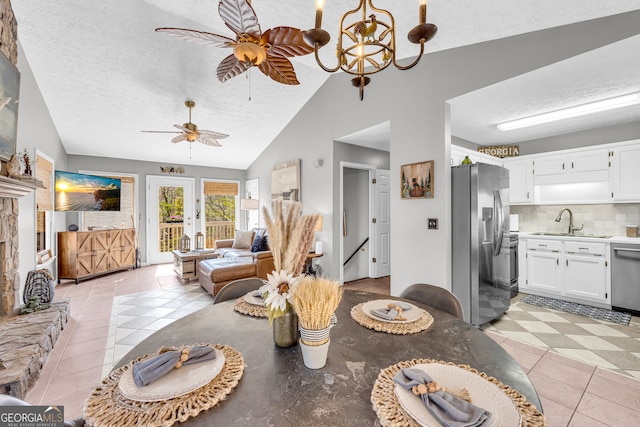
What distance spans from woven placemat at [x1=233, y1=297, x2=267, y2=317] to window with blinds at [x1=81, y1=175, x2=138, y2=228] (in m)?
5.56

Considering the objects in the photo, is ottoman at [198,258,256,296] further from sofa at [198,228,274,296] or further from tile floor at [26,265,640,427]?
tile floor at [26,265,640,427]

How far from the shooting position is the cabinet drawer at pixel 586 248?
321cm

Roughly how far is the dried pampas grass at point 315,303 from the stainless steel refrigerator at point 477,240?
237cm

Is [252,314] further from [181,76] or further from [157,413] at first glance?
[181,76]

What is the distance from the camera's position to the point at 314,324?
2.71 feet

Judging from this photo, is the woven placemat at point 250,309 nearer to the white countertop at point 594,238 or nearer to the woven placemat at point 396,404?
the woven placemat at point 396,404

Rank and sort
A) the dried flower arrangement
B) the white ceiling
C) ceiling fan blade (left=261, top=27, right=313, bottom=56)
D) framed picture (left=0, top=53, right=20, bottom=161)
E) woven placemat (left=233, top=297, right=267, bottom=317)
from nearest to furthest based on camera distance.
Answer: the dried flower arrangement, woven placemat (left=233, top=297, right=267, bottom=317), ceiling fan blade (left=261, top=27, right=313, bottom=56), the white ceiling, framed picture (left=0, top=53, right=20, bottom=161)

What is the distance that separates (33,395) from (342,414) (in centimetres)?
240

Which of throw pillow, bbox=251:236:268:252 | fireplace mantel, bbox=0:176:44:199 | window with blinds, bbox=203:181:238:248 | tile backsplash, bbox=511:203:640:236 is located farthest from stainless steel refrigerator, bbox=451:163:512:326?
window with blinds, bbox=203:181:238:248

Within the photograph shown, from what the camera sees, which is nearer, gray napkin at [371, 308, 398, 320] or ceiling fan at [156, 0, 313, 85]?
gray napkin at [371, 308, 398, 320]

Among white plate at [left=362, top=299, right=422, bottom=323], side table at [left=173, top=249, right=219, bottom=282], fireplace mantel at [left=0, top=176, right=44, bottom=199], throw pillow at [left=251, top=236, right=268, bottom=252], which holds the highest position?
fireplace mantel at [left=0, top=176, right=44, bottom=199]

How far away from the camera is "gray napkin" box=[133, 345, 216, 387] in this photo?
2.43 feet

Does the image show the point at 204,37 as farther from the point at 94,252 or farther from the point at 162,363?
the point at 94,252

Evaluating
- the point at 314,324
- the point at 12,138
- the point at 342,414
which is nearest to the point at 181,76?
the point at 12,138
